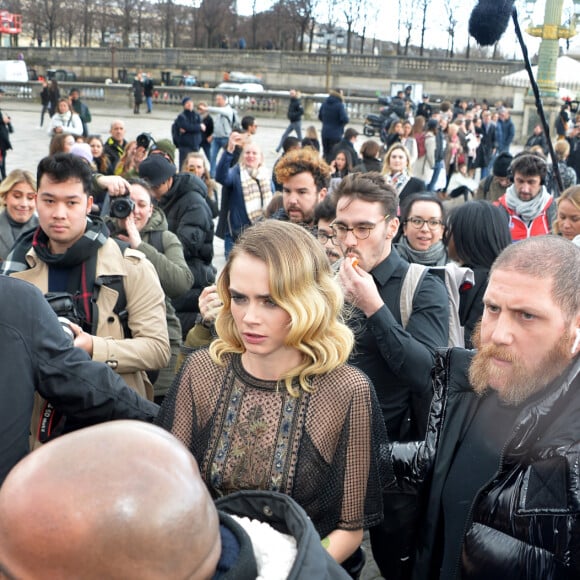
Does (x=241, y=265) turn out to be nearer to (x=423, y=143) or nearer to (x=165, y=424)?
(x=165, y=424)

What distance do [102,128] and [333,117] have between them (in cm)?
1311

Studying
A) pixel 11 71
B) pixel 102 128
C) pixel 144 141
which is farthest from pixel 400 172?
pixel 11 71

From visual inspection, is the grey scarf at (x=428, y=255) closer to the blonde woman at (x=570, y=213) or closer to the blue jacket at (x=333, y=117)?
the blonde woman at (x=570, y=213)

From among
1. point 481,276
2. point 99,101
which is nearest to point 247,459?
point 481,276

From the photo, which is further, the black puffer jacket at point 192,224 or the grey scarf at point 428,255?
the black puffer jacket at point 192,224

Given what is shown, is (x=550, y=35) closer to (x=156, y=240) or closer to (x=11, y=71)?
(x=156, y=240)

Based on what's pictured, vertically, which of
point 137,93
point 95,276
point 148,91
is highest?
point 148,91

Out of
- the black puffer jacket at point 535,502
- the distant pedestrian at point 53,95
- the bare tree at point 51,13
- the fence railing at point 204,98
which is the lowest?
the black puffer jacket at point 535,502

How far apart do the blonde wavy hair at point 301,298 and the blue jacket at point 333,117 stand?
15.2 metres

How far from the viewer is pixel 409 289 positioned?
11.5 feet

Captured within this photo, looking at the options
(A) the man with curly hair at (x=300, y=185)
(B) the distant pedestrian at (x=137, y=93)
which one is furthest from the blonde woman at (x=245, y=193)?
(B) the distant pedestrian at (x=137, y=93)

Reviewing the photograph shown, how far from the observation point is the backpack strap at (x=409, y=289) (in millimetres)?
3467

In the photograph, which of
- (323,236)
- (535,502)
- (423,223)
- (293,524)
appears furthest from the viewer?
(423,223)

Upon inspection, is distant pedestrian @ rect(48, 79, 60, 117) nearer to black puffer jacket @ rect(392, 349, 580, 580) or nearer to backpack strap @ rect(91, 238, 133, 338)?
backpack strap @ rect(91, 238, 133, 338)
